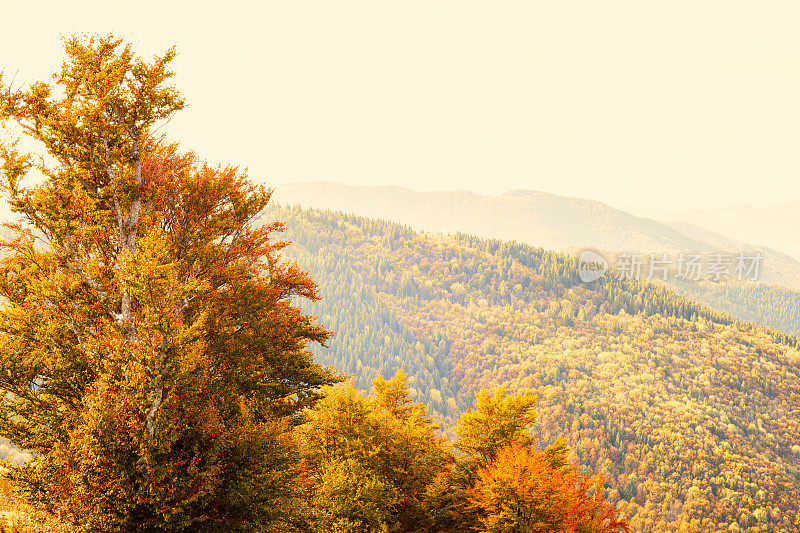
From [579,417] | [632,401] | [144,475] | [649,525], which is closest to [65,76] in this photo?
[144,475]

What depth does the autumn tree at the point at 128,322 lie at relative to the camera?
11086 millimetres

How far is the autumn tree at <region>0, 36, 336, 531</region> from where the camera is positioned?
11086 mm

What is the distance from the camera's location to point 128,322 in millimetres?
13070

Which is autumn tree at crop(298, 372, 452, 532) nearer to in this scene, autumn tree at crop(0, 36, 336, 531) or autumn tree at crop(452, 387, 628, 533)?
autumn tree at crop(452, 387, 628, 533)

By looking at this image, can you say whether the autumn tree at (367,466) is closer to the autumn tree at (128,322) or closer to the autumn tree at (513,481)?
the autumn tree at (513,481)

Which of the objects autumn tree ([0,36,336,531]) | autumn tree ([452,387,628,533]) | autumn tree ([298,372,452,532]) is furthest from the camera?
autumn tree ([452,387,628,533])

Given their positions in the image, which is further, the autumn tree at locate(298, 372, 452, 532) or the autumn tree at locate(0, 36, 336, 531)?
the autumn tree at locate(298, 372, 452, 532)

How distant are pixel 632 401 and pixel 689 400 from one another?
2188 centimetres

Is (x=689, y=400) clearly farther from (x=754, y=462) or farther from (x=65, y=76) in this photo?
(x=65, y=76)

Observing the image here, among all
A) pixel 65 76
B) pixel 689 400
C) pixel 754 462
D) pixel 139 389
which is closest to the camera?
pixel 139 389

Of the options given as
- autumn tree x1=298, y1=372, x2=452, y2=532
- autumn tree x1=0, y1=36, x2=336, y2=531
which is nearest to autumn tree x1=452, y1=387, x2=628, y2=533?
autumn tree x1=298, y1=372, x2=452, y2=532

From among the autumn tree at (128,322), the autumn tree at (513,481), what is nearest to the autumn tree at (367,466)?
the autumn tree at (513,481)

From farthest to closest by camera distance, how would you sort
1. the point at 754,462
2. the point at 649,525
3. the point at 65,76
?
the point at 754,462
the point at 649,525
the point at 65,76

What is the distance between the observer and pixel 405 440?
25.9 m
